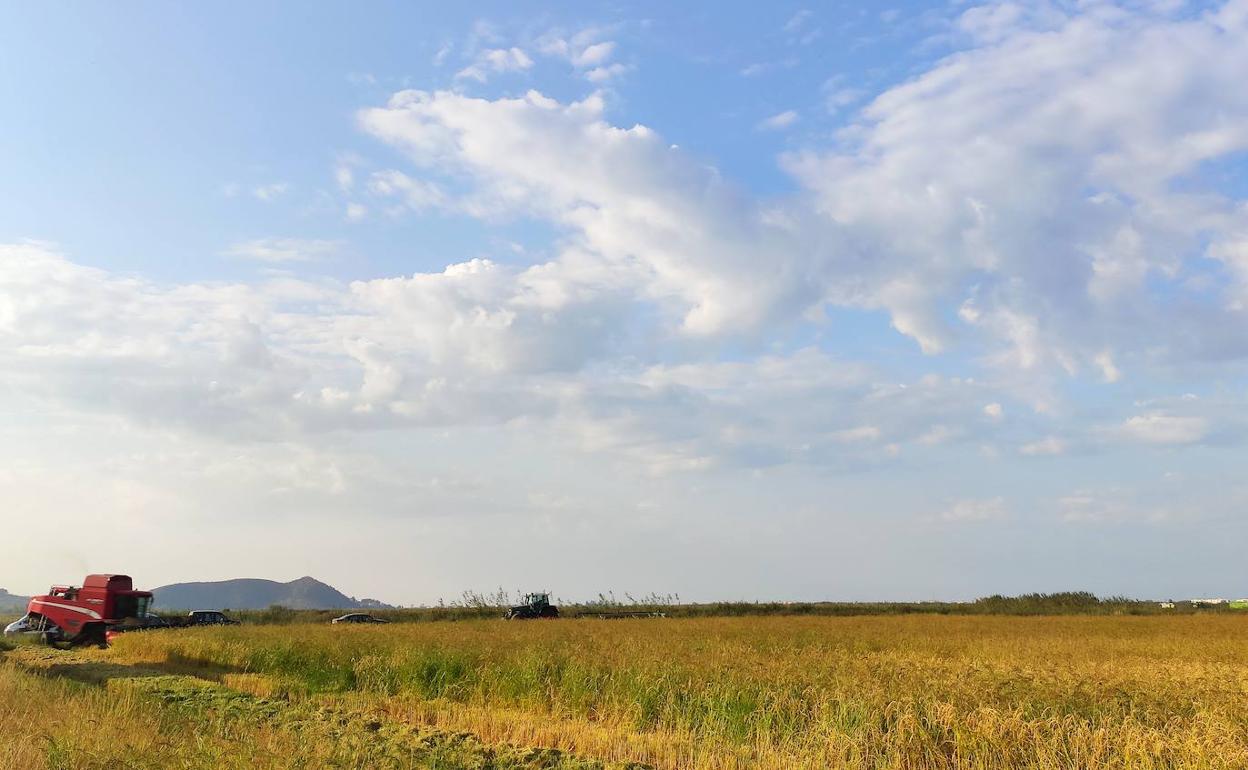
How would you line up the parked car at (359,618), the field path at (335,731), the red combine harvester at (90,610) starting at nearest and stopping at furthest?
the field path at (335,731) → the red combine harvester at (90,610) → the parked car at (359,618)

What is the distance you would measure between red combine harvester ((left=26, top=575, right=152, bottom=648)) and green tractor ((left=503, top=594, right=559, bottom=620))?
21.3 metres

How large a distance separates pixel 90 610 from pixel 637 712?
3494 centimetres

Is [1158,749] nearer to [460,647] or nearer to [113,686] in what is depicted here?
[460,647]

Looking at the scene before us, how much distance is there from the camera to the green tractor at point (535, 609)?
5310 cm

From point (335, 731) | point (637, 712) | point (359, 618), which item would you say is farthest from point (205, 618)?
point (637, 712)

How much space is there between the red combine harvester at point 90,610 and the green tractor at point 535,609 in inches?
839

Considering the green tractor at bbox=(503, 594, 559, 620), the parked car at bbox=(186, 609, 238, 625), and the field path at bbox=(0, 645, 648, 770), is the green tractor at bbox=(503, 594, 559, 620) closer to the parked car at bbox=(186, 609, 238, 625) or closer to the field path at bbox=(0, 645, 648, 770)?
the parked car at bbox=(186, 609, 238, 625)

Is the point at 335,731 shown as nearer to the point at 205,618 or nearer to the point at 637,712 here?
the point at 637,712

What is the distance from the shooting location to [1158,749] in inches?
368

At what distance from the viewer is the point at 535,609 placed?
54.2 m

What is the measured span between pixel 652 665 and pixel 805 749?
5.53 meters

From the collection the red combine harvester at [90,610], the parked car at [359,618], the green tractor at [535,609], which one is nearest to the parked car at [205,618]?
the red combine harvester at [90,610]

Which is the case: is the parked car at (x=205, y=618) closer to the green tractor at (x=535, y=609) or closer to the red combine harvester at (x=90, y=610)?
the red combine harvester at (x=90, y=610)

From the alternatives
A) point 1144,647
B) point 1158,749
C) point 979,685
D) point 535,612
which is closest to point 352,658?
point 979,685
